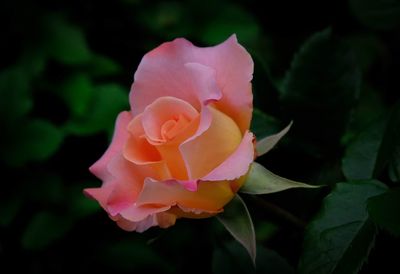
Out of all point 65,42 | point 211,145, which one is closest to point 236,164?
point 211,145

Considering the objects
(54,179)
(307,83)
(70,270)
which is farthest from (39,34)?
(307,83)

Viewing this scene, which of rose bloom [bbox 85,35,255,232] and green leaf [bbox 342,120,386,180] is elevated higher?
rose bloom [bbox 85,35,255,232]

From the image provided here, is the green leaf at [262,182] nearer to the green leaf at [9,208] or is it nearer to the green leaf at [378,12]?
the green leaf at [378,12]

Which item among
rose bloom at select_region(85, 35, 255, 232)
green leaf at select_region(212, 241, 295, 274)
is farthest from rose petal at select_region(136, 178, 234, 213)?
green leaf at select_region(212, 241, 295, 274)

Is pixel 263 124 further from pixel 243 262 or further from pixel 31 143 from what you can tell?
pixel 31 143

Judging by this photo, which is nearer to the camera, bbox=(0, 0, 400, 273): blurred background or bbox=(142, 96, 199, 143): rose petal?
bbox=(142, 96, 199, 143): rose petal

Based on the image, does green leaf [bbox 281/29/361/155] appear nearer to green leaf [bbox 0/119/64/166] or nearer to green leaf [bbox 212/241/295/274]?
green leaf [bbox 212/241/295/274]

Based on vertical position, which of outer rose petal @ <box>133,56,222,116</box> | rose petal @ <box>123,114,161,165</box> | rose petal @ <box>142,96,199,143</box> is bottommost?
rose petal @ <box>123,114,161,165</box>

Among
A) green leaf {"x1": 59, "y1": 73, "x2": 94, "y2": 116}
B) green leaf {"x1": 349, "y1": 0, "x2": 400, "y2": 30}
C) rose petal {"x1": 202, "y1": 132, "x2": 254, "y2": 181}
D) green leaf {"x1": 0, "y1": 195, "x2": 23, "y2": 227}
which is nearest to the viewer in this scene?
rose petal {"x1": 202, "y1": 132, "x2": 254, "y2": 181}
